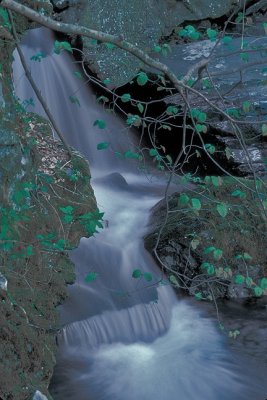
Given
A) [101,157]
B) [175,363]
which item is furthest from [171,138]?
[175,363]

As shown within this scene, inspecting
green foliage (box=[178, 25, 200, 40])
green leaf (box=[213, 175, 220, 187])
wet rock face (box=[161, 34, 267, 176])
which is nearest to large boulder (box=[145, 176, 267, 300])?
wet rock face (box=[161, 34, 267, 176])

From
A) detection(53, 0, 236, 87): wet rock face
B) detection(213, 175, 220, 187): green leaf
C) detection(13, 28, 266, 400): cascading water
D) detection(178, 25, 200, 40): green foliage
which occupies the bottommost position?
detection(13, 28, 266, 400): cascading water

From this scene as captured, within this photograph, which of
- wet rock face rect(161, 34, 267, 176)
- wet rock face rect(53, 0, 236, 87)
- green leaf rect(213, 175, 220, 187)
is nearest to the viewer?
green leaf rect(213, 175, 220, 187)

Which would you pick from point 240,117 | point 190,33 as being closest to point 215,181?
point 190,33

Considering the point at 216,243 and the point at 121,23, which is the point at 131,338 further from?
the point at 121,23

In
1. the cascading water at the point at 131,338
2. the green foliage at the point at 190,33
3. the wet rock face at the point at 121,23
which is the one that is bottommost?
the cascading water at the point at 131,338

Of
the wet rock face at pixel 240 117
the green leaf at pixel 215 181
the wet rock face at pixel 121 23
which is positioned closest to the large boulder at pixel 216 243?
the wet rock face at pixel 240 117

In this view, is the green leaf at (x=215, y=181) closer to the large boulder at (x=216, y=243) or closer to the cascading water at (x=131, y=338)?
the cascading water at (x=131, y=338)

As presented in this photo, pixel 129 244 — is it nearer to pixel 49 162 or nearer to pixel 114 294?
pixel 114 294

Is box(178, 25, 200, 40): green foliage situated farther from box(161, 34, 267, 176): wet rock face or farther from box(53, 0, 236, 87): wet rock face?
box(53, 0, 236, 87): wet rock face
